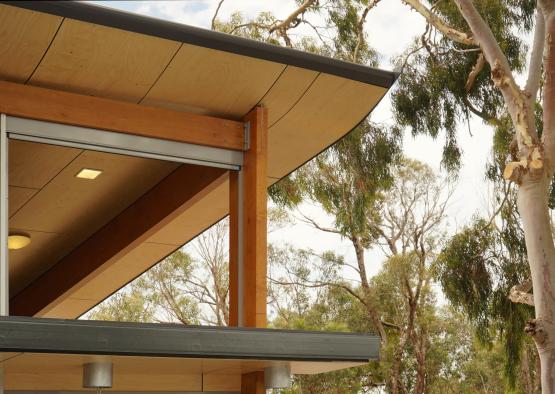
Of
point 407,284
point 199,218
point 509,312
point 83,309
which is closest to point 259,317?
point 199,218

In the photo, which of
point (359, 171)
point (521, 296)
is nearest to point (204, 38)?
point (521, 296)

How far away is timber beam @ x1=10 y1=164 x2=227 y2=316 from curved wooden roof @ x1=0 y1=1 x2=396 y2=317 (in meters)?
0.20

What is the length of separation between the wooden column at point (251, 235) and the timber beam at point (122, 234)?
1.33 ft

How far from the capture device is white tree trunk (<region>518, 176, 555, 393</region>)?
917 cm

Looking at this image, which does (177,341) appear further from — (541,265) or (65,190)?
(541,265)

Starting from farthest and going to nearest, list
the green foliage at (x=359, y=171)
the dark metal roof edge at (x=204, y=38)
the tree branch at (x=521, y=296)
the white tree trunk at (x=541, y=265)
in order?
the green foliage at (x=359, y=171) → the tree branch at (x=521, y=296) → the white tree trunk at (x=541, y=265) → the dark metal roof edge at (x=204, y=38)

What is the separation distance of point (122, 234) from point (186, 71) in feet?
8.70

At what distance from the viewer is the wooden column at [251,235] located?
482 cm

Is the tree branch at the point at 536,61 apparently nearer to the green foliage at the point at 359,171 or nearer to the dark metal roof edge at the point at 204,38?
the green foliage at the point at 359,171

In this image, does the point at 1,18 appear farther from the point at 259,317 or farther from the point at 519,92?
the point at 519,92

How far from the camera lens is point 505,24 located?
45.5ft

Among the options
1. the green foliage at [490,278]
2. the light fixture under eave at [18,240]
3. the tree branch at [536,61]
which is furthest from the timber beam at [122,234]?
the green foliage at [490,278]

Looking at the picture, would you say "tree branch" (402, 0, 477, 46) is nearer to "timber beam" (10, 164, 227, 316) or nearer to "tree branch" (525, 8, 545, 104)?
"tree branch" (525, 8, 545, 104)

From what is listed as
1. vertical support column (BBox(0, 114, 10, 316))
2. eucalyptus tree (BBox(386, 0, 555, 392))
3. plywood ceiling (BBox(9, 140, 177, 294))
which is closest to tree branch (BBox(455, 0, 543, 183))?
eucalyptus tree (BBox(386, 0, 555, 392))
